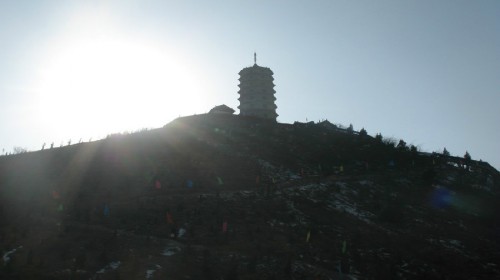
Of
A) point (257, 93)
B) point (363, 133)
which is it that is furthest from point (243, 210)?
point (257, 93)

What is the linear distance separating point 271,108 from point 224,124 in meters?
18.9

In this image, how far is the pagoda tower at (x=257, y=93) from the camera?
78.9 m

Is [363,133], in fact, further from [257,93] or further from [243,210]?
[243,210]

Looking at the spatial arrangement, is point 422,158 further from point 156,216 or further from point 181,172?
point 156,216

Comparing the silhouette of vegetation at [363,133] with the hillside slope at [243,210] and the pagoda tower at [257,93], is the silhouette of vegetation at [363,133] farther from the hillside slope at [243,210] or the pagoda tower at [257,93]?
the pagoda tower at [257,93]

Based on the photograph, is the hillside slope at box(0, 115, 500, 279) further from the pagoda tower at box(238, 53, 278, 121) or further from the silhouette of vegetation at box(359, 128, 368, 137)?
the pagoda tower at box(238, 53, 278, 121)

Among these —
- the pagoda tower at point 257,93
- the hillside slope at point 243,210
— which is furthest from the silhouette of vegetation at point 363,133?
the pagoda tower at point 257,93

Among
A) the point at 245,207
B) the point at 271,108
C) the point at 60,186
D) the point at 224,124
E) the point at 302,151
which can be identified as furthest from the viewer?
the point at 271,108

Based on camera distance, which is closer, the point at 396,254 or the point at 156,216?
the point at 396,254

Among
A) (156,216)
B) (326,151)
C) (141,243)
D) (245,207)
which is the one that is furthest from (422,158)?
(141,243)

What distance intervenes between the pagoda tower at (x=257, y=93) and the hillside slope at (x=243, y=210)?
18489mm

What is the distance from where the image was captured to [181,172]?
43344 millimetres

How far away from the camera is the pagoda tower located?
7892 centimetres

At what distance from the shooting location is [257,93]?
79.6m
